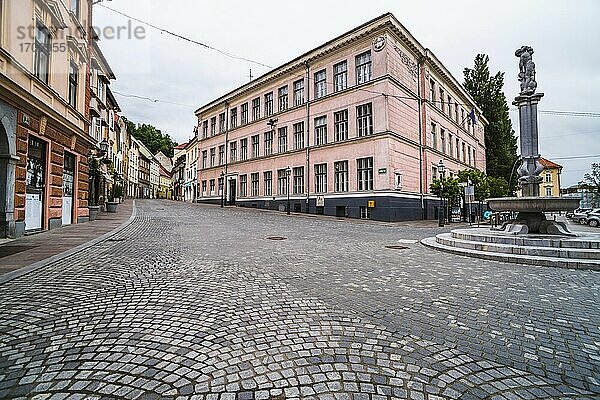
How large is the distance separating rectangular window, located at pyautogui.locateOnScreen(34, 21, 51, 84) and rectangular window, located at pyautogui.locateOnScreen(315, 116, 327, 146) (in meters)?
19.6

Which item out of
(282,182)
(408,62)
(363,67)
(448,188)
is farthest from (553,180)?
(282,182)

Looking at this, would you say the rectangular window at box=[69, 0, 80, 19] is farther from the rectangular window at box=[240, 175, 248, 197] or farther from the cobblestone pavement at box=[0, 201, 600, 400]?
the rectangular window at box=[240, 175, 248, 197]

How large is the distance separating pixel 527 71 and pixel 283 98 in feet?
80.6

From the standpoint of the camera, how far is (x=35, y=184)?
501 inches

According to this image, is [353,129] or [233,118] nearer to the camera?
[353,129]

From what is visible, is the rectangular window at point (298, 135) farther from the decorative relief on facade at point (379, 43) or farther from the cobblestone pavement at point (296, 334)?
the cobblestone pavement at point (296, 334)

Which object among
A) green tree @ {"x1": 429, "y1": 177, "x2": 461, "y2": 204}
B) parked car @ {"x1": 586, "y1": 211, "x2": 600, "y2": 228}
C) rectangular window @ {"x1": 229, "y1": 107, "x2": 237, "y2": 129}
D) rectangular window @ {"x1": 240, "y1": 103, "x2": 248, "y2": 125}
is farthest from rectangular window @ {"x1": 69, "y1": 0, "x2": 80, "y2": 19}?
parked car @ {"x1": 586, "y1": 211, "x2": 600, "y2": 228}

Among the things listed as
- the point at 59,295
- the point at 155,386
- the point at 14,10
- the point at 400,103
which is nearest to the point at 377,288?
the point at 155,386

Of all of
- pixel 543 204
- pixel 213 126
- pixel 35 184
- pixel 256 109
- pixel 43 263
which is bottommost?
pixel 43 263

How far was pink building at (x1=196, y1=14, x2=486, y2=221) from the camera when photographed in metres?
A: 24.6

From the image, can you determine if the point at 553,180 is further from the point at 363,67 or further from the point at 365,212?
the point at 365,212

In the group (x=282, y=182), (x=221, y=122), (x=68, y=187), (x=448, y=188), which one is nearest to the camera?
(x=68, y=187)

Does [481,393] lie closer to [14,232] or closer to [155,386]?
[155,386]

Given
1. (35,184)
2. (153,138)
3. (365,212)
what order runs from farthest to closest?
1. (153,138)
2. (365,212)
3. (35,184)
